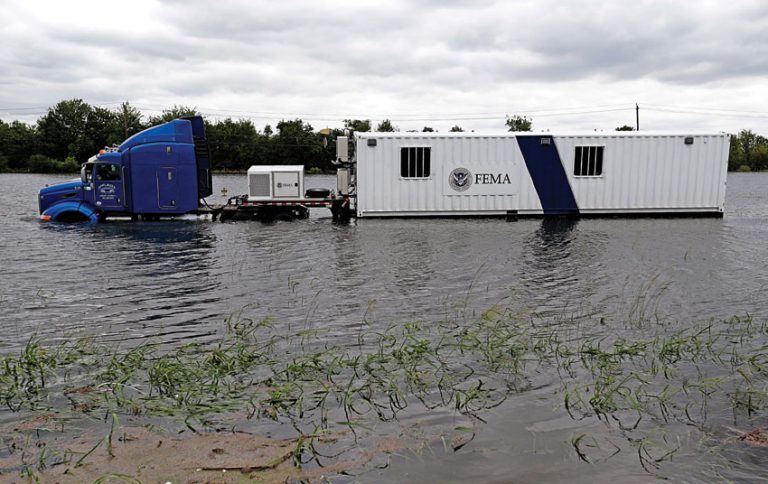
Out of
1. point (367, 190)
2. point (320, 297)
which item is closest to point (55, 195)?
point (367, 190)

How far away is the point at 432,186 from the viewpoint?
89.2ft

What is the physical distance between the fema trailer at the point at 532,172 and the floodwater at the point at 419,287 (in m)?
3.54

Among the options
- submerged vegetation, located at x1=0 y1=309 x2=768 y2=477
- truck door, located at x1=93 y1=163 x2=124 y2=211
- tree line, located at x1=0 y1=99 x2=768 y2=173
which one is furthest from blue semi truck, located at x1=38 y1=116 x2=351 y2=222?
tree line, located at x1=0 y1=99 x2=768 y2=173

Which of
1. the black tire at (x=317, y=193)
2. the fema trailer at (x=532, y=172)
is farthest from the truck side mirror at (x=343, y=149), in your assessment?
the black tire at (x=317, y=193)

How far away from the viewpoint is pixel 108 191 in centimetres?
2550

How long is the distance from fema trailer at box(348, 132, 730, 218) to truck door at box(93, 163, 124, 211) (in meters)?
9.63

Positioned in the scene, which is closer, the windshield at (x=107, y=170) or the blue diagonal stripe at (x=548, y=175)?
the windshield at (x=107, y=170)

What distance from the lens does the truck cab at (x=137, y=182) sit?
995 inches

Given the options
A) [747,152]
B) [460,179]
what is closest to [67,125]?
[460,179]

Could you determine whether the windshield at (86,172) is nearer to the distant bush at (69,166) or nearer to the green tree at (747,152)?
the distant bush at (69,166)

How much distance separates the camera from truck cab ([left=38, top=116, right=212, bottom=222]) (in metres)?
25.3

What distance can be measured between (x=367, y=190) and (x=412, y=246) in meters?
8.17

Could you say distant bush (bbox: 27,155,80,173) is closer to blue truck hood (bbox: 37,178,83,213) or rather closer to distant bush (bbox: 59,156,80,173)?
distant bush (bbox: 59,156,80,173)

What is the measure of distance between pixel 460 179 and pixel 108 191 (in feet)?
47.4
